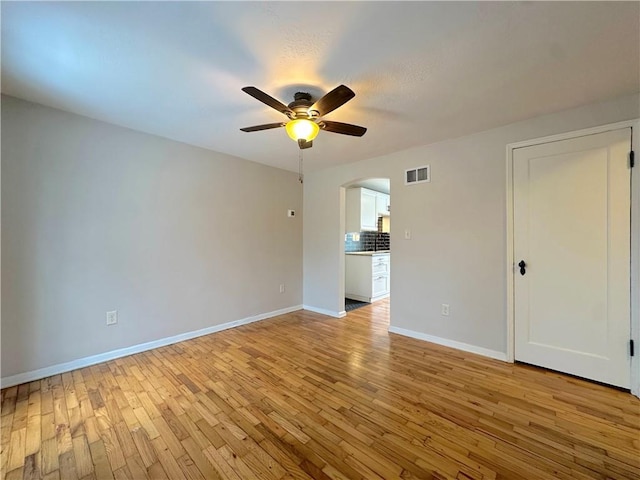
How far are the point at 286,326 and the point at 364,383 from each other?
171cm

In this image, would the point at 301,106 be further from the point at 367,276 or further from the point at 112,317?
the point at 367,276

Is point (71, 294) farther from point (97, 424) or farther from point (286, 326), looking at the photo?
point (286, 326)

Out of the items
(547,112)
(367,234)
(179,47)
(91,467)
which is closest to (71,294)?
(91,467)

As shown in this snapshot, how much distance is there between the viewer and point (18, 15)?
1.36 meters

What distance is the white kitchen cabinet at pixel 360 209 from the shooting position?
5258 millimetres

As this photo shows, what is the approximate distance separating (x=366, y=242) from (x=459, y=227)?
3.20 metres

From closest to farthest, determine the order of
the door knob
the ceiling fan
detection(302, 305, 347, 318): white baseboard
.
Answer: the ceiling fan < the door knob < detection(302, 305, 347, 318): white baseboard

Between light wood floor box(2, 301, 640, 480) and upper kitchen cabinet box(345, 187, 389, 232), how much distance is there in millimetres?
2995

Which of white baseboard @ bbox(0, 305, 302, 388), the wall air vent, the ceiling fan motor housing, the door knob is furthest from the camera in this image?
the wall air vent

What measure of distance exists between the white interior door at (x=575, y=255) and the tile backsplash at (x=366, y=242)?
11.0 ft

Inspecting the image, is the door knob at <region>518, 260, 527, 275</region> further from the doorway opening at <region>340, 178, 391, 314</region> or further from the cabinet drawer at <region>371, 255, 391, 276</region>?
the cabinet drawer at <region>371, 255, 391, 276</region>

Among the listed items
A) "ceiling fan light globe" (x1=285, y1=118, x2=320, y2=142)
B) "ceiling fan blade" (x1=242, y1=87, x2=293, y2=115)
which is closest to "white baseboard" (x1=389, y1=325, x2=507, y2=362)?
"ceiling fan light globe" (x1=285, y1=118, x2=320, y2=142)

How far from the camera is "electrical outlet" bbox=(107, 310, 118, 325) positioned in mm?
2665

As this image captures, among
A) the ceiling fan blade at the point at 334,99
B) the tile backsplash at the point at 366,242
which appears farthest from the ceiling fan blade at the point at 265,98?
the tile backsplash at the point at 366,242
